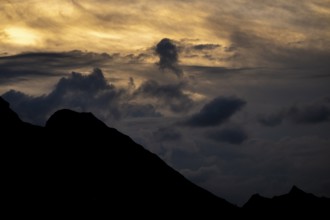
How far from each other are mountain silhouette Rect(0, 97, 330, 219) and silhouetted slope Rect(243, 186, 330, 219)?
1245 centimetres

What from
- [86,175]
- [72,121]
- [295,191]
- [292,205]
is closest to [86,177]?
[86,175]

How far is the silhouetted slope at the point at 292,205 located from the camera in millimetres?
164875

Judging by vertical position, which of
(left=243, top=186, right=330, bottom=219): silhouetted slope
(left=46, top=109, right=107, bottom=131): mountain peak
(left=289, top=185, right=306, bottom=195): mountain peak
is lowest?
(left=243, top=186, right=330, bottom=219): silhouetted slope

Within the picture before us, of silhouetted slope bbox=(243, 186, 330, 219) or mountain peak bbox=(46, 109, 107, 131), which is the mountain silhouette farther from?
silhouetted slope bbox=(243, 186, 330, 219)

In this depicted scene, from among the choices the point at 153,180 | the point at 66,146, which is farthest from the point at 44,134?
the point at 153,180

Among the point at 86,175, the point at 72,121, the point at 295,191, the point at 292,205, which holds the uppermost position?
the point at 72,121

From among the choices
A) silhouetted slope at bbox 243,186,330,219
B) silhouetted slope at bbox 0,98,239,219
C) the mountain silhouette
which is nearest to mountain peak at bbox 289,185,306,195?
silhouetted slope at bbox 243,186,330,219

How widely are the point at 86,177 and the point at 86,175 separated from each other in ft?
2.93

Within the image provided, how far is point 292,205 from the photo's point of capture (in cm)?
17012

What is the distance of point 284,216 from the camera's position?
163500 mm

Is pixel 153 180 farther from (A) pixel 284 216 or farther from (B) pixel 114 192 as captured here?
(A) pixel 284 216

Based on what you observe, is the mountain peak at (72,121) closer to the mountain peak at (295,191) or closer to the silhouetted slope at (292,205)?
the silhouetted slope at (292,205)

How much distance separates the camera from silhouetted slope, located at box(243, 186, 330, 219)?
164875 mm

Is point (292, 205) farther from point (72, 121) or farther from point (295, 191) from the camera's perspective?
point (72, 121)
